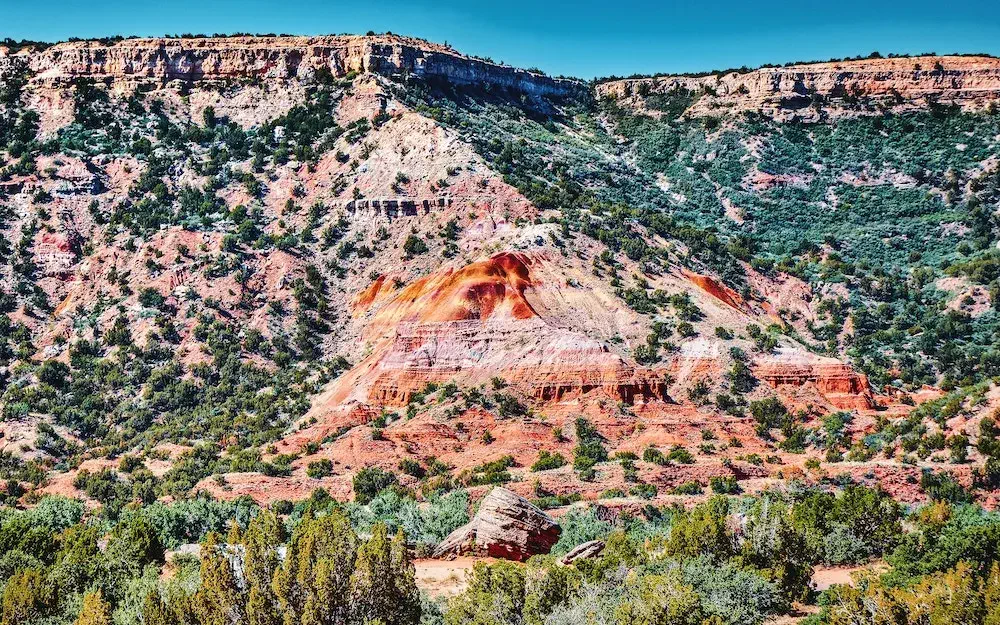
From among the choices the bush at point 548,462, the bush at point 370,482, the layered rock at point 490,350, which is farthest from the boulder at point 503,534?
the layered rock at point 490,350

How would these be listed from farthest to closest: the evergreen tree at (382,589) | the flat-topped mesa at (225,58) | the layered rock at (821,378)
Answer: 1. the flat-topped mesa at (225,58)
2. the layered rock at (821,378)
3. the evergreen tree at (382,589)

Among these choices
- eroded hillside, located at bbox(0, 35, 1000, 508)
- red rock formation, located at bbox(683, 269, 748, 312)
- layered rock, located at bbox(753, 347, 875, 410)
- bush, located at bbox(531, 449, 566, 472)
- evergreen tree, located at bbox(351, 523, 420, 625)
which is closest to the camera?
evergreen tree, located at bbox(351, 523, 420, 625)

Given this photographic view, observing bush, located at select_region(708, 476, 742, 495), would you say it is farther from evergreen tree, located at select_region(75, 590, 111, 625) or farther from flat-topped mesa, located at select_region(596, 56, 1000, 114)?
flat-topped mesa, located at select_region(596, 56, 1000, 114)

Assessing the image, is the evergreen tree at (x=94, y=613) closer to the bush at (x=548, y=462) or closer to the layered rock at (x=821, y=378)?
the bush at (x=548, y=462)

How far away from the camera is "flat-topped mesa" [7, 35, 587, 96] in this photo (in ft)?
276

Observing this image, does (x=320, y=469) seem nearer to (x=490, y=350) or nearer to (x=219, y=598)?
(x=490, y=350)

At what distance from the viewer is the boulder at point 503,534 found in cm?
3491

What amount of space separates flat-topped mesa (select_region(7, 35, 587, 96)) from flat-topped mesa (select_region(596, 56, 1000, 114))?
28.4 metres

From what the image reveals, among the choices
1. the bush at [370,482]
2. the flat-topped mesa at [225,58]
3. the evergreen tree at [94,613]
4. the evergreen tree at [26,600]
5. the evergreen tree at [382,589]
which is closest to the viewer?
the evergreen tree at [94,613]

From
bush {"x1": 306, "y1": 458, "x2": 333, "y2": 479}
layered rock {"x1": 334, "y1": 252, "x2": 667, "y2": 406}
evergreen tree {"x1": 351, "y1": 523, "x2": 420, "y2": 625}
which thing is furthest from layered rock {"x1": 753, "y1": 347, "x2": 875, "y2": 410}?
evergreen tree {"x1": 351, "y1": 523, "x2": 420, "y2": 625}

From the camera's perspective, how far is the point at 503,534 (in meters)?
35.0

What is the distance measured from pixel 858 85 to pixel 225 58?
2178 inches

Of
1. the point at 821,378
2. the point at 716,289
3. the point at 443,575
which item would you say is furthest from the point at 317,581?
the point at 716,289

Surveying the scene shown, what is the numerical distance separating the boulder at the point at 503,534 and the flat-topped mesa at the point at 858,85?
65.3 metres
